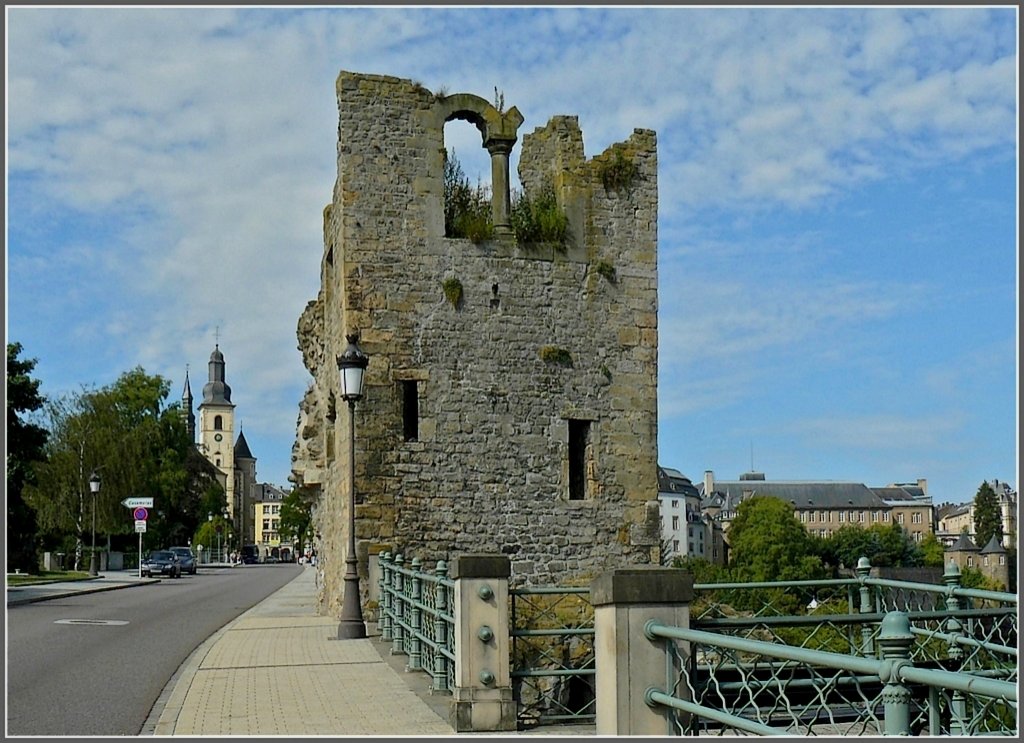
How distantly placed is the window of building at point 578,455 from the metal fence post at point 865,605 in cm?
662

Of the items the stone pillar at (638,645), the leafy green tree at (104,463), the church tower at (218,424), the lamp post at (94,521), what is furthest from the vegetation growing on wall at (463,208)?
the church tower at (218,424)

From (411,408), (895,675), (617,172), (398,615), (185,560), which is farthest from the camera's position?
(185,560)

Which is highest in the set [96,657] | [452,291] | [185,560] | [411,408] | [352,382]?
[452,291]

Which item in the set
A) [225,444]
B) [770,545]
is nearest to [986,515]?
[770,545]

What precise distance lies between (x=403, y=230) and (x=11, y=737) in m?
11.0

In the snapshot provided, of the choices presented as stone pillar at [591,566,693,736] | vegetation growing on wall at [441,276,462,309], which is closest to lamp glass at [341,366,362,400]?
vegetation growing on wall at [441,276,462,309]

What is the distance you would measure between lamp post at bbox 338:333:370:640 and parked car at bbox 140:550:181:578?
31.2 meters

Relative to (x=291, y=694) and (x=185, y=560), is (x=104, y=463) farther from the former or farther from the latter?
(x=291, y=694)

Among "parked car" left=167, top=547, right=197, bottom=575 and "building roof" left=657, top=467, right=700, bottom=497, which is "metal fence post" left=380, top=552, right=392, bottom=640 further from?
"building roof" left=657, top=467, right=700, bottom=497

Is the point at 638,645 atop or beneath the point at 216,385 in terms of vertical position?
beneath

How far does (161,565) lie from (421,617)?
37899 millimetres

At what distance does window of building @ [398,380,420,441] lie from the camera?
59.5ft

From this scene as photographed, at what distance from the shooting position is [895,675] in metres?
4.02

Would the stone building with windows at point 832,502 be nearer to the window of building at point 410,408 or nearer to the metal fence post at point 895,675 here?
the window of building at point 410,408
